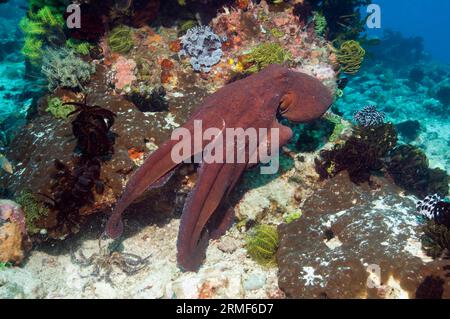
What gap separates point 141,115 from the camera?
6887 millimetres

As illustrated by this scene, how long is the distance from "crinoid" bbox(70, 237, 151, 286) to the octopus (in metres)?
0.67

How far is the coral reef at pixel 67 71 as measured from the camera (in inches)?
295

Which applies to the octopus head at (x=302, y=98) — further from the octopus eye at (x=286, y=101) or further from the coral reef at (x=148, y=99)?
the coral reef at (x=148, y=99)

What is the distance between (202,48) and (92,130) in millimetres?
3543

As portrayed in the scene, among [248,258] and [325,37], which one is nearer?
[248,258]

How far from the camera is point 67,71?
7477 mm

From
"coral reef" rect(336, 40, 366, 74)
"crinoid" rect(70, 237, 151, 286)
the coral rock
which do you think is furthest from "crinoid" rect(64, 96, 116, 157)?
"coral reef" rect(336, 40, 366, 74)

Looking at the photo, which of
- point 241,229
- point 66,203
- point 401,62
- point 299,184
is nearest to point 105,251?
point 66,203

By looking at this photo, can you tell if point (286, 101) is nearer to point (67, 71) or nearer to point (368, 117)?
point (368, 117)

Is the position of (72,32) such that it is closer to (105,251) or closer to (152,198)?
(152,198)

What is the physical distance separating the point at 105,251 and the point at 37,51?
22.1 ft

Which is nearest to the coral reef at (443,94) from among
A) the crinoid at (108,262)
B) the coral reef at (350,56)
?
the coral reef at (350,56)

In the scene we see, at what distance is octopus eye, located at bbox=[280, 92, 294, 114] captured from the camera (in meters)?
6.16

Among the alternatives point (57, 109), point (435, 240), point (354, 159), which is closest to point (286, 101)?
point (354, 159)
